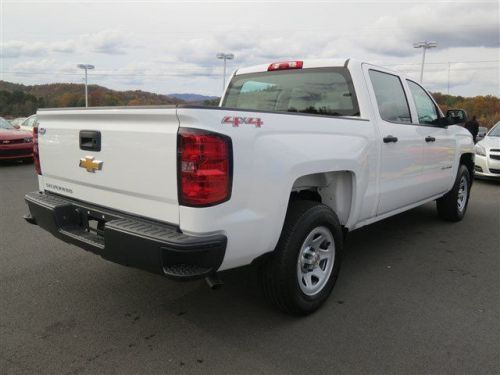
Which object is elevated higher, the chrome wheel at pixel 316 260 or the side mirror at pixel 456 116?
the side mirror at pixel 456 116

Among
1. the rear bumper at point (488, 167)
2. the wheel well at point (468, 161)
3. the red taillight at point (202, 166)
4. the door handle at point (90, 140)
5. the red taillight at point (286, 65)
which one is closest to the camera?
the red taillight at point (202, 166)

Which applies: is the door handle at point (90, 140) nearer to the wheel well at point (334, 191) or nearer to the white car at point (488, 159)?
the wheel well at point (334, 191)

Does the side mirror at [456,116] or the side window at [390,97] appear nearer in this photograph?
the side window at [390,97]

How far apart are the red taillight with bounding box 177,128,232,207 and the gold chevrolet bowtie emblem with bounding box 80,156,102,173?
0.78 metres

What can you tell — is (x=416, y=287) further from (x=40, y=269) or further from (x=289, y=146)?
(x=40, y=269)

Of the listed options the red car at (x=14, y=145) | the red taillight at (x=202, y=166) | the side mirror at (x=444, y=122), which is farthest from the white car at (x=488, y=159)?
the red car at (x=14, y=145)

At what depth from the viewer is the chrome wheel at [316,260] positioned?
3.24m

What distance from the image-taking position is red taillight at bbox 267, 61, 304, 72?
4309mm

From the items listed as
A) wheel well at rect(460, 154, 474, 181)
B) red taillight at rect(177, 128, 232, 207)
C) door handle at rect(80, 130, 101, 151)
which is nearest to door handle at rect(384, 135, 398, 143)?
red taillight at rect(177, 128, 232, 207)

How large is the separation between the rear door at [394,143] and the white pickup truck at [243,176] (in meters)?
0.02

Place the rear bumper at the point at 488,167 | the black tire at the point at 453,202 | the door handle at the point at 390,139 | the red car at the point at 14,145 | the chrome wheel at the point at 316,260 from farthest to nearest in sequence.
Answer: the red car at the point at 14,145 → the rear bumper at the point at 488,167 → the black tire at the point at 453,202 → the door handle at the point at 390,139 → the chrome wheel at the point at 316,260

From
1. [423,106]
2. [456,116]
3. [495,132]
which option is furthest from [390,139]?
[495,132]

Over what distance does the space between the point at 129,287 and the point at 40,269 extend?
3.31 ft

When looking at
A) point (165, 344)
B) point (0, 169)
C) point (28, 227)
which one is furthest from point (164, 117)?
point (0, 169)
